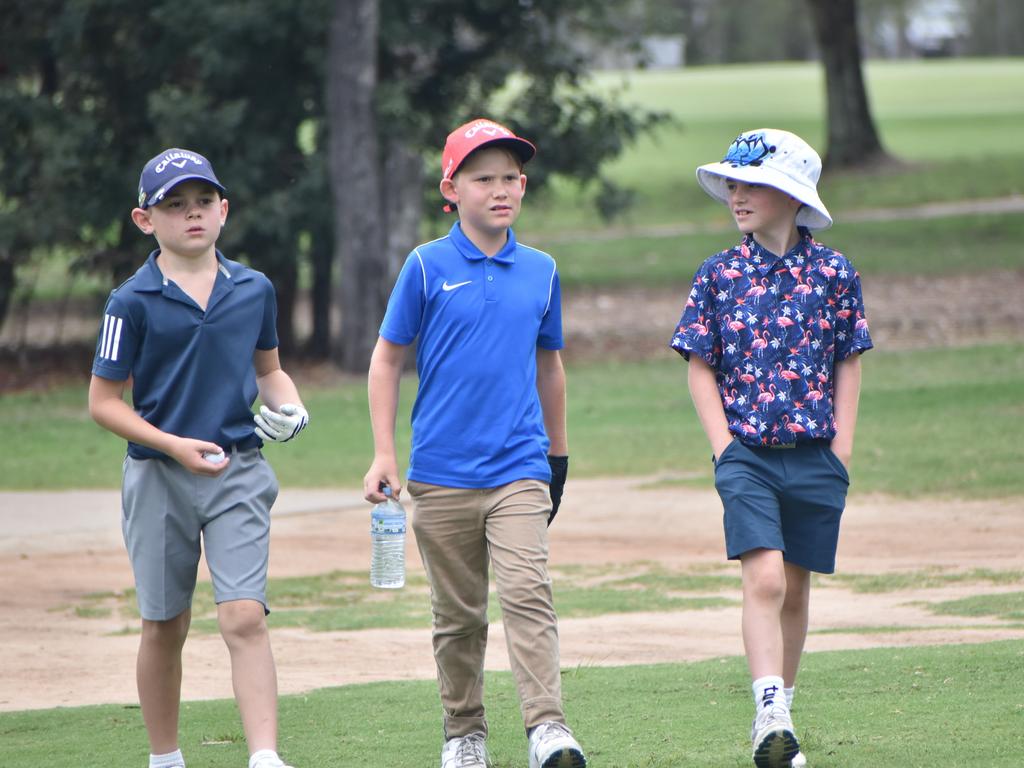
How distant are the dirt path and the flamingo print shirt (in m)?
2.64

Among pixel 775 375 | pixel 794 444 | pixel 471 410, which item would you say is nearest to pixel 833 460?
pixel 794 444

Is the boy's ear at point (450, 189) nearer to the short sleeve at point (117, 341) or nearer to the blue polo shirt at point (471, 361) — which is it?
the blue polo shirt at point (471, 361)

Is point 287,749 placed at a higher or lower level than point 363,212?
lower

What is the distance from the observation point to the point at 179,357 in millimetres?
5035

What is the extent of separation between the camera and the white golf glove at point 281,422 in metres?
5.09

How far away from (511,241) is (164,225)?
3.42 feet

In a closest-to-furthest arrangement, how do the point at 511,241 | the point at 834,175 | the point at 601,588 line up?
the point at 511,241
the point at 601,588
the point at 834,175

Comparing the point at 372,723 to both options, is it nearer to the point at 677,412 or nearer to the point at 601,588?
the point at 601,588

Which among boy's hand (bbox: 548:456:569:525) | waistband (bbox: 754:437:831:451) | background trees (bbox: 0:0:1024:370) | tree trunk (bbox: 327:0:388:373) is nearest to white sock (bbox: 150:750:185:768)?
boy's hand (bbox: 548:456:569:525)

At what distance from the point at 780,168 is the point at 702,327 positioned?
553 millimetres

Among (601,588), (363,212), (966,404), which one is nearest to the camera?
(601,588)

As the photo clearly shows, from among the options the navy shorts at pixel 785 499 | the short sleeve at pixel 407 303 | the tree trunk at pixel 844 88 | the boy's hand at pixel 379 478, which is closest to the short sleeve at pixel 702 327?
the navy shorts at pixel 785 499

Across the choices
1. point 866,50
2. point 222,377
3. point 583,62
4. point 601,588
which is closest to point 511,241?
point 222,377

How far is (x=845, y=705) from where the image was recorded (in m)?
5.86
